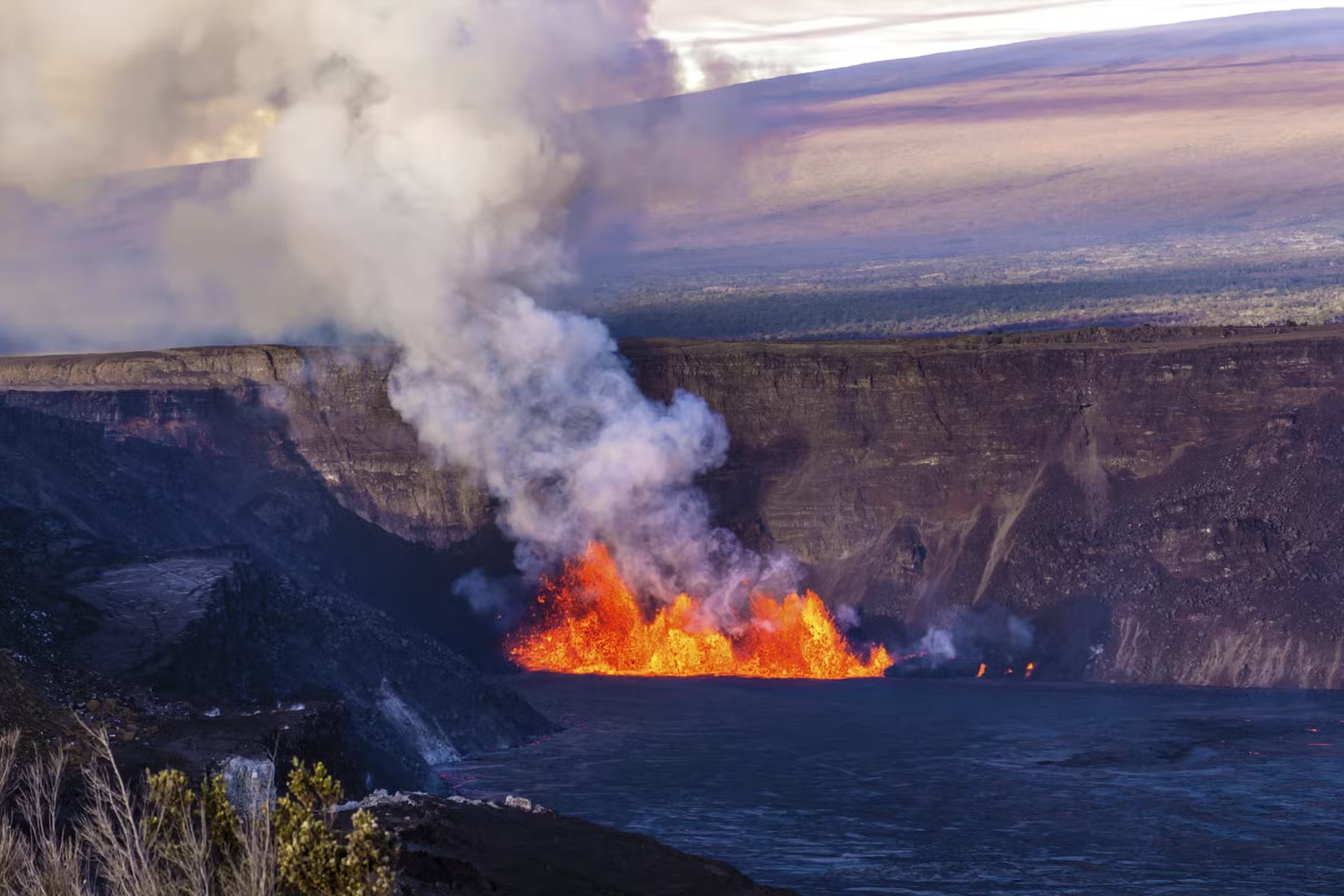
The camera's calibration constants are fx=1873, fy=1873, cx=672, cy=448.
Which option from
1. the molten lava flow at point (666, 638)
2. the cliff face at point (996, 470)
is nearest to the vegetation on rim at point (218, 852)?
the cliff face at point (996, 470)

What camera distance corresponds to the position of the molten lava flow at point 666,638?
98.0 m

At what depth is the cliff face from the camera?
305ft

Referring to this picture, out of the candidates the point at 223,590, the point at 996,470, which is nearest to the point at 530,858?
the point at 223,590

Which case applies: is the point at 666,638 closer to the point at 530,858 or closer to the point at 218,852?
the point at 530,858

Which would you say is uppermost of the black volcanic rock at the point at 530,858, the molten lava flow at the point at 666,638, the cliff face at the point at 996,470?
the cliff face at the point at 996,470

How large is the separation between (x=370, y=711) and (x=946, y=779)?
22269 millimetres

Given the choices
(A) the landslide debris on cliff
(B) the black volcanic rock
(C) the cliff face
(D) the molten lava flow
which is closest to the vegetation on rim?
(B) the black volcanic rock

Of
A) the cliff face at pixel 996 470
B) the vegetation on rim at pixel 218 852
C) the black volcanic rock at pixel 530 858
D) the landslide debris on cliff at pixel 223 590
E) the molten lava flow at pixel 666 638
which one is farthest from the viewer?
the molten lava flow at pixel 666 638

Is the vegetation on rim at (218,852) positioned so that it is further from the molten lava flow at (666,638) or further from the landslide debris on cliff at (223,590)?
the molten lava flow at (666,638)

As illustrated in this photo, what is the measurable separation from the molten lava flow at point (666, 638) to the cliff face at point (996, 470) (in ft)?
8.71

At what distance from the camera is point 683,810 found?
6700 cm

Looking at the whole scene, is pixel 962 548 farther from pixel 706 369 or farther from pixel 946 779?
pixel 946 779

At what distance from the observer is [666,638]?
10056cm

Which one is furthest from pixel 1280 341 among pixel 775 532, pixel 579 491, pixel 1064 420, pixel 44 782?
pixel 44 782
